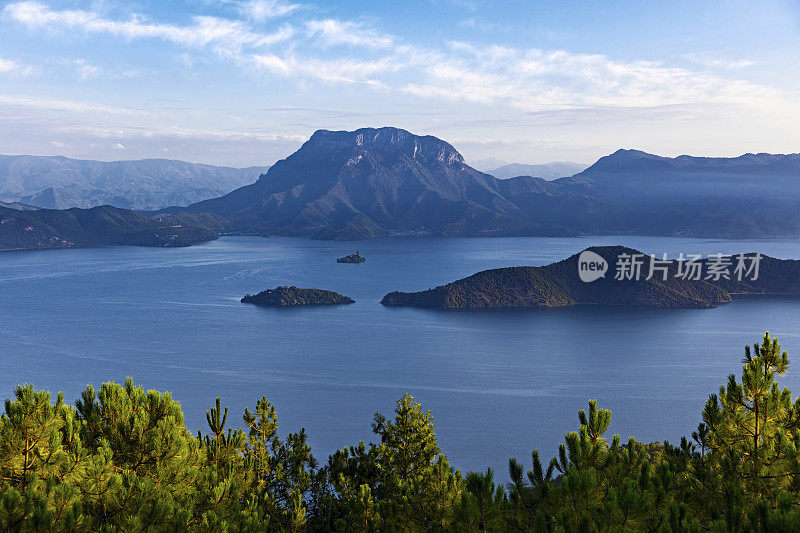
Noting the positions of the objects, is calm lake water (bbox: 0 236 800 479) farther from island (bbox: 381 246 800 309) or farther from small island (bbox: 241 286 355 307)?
island (bbox: 381 246 800 309)

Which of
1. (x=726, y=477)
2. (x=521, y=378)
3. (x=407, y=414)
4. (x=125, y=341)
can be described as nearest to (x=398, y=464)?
(x=407, y=414)

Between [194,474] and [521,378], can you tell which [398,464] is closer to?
[194,474]

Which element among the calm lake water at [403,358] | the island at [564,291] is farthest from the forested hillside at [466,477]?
the island at [564,291]

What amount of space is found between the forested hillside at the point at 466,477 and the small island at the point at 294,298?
5083 inches

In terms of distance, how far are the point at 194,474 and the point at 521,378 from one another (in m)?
78.6

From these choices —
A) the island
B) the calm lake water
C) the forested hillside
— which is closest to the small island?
Result: the calm lake water

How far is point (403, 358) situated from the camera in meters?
99.6

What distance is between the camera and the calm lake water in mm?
71875

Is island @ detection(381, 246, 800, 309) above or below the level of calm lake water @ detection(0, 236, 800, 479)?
above

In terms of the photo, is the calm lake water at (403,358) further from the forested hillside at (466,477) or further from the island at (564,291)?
the forested hillside at (466,477)

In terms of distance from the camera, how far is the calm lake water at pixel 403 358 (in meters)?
71.9

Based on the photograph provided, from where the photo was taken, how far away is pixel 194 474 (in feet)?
48.5

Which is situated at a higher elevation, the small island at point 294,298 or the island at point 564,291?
the island at point 564,291

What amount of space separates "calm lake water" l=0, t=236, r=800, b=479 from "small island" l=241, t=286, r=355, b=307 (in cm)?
475
